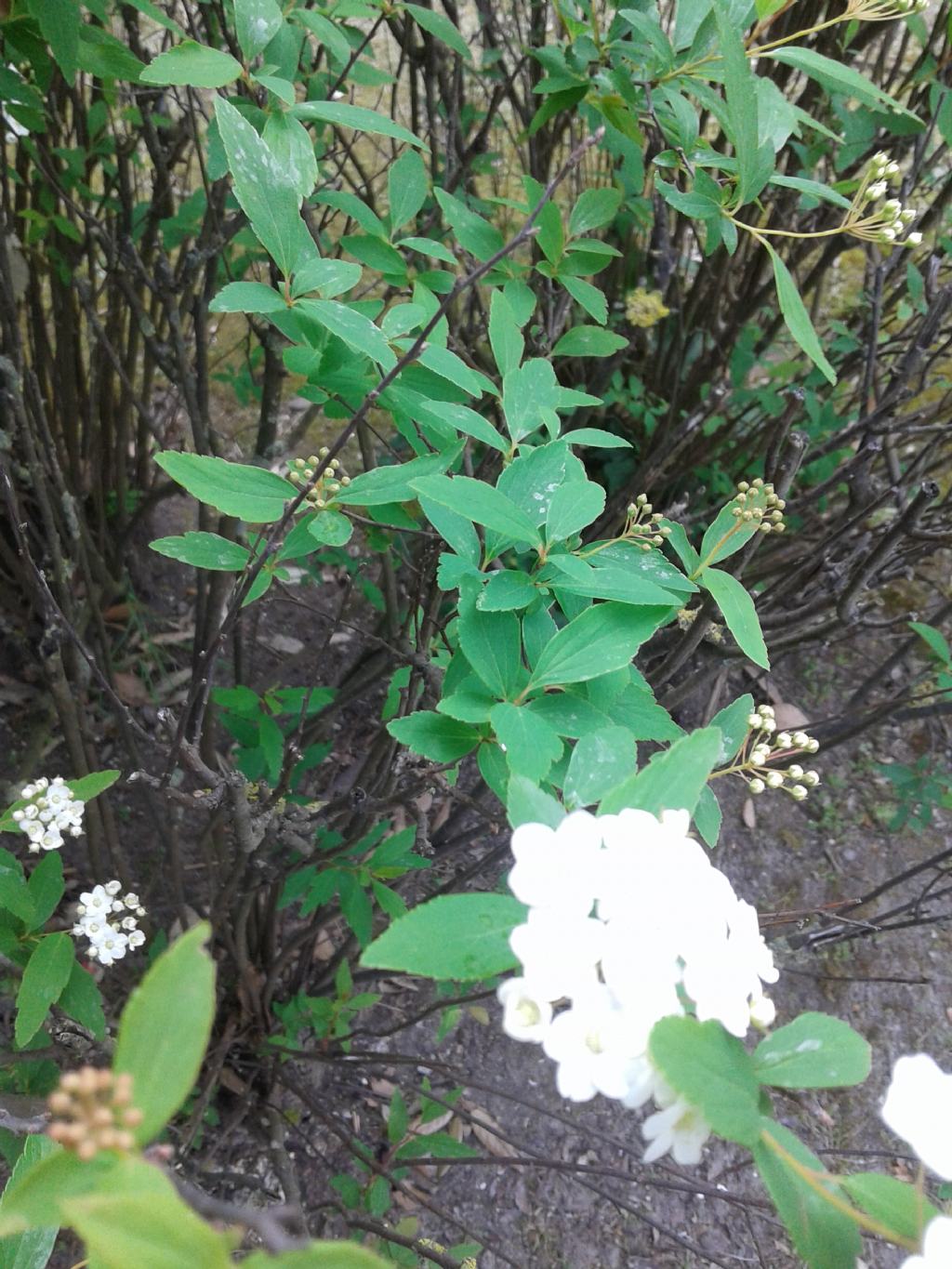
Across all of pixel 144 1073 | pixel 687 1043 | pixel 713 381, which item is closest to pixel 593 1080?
pixel 687 1043

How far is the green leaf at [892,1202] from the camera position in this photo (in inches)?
17.5

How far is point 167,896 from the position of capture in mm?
1899

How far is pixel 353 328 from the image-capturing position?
79 cm

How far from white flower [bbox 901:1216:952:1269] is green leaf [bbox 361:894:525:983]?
228 millimetres

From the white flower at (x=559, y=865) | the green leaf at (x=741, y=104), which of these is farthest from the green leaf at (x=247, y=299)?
the white flower at (x=559, y=865)

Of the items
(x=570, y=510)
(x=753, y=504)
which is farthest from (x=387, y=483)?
(x=753, y=504)

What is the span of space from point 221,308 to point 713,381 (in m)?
1.89

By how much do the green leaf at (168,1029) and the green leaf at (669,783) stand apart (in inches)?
10.5

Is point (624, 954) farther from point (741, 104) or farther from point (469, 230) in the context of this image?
point (469, 230)

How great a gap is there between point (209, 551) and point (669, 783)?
0.51m

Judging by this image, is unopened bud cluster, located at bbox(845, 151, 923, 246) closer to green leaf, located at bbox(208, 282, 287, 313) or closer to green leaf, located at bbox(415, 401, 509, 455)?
green leaf, located at bbox(415, 401, 509, 455)

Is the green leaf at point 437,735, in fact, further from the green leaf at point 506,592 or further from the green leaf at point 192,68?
the green leaf at point 192,68

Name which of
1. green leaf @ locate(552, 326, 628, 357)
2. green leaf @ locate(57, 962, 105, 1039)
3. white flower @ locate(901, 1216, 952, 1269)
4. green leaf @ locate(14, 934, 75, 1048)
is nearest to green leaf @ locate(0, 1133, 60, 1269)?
green leaf @ locate(14, 934, 75, 1048)

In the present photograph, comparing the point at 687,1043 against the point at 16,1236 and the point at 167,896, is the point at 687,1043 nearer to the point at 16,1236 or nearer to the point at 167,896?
the point at 16,1236
